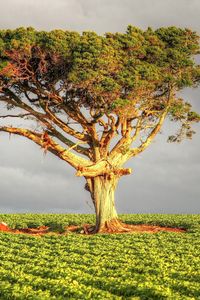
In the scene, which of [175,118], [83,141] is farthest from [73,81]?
[175,118]

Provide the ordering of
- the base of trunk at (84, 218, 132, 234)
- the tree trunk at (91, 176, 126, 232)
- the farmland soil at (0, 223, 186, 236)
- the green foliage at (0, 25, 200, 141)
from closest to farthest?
the green foliage at (0, 25, 200, 141), the base of trunk at (84, 218, 132, 234), the tree trunk at (91, 176, 126, 232), the farmland soil at (0, 223, 186, 236)

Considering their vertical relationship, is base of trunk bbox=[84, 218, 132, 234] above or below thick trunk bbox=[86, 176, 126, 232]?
below

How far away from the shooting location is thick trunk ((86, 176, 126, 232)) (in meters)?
37.2

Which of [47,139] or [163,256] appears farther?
[47,139]

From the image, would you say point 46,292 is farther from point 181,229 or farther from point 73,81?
point 181,229

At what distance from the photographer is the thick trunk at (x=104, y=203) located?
3719 centimetres

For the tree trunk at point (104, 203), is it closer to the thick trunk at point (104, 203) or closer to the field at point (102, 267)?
the thick trunk at point (104, 203)

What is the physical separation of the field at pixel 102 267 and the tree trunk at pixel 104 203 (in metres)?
3.40

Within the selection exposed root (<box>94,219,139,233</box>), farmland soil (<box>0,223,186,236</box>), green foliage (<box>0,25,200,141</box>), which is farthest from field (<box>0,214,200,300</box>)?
green foliage (<box>0,25,200,141</box>)

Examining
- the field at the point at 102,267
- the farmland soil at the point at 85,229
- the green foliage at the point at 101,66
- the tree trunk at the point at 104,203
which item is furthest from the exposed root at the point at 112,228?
the green foliage at the point at 101,66

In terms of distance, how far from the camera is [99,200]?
122 feet

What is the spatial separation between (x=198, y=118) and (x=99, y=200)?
10.2m

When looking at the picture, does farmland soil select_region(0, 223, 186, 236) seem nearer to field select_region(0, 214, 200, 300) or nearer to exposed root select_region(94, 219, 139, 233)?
exposed root select_region(94, 219, 139, 233)

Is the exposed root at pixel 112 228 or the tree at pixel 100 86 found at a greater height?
the tree at pixel 100 86
